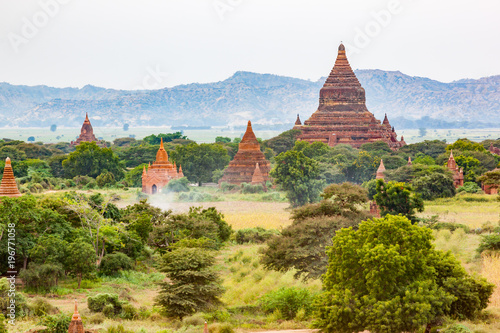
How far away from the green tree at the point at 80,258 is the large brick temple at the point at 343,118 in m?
54.9

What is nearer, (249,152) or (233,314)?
(233,314)

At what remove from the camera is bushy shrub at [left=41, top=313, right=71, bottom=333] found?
64.0ft

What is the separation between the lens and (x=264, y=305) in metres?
24.0

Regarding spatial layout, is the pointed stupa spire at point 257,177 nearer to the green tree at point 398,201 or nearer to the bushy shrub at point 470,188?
the bushy shrub at point 470,188

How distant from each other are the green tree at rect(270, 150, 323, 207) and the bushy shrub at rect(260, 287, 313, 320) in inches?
1114

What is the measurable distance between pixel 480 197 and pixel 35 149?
192 feet

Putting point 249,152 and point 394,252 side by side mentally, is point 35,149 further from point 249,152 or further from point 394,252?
point 394,252

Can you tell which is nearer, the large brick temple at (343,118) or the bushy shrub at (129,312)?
the bushy shrub at (129,312)

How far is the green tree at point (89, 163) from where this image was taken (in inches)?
2857

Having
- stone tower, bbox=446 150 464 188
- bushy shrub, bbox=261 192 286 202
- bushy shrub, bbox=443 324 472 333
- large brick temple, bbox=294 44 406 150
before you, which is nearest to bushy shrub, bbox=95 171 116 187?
bushy shrub, bbox=261 192 286 202

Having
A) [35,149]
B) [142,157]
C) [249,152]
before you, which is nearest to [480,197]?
[249,152]

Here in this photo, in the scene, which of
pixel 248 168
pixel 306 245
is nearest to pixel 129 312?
pixel 306 245

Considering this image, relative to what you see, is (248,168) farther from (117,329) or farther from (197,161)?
(117,329)

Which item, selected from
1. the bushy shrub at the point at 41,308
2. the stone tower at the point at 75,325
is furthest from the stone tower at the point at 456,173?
the stone tower at the point at 75,325
